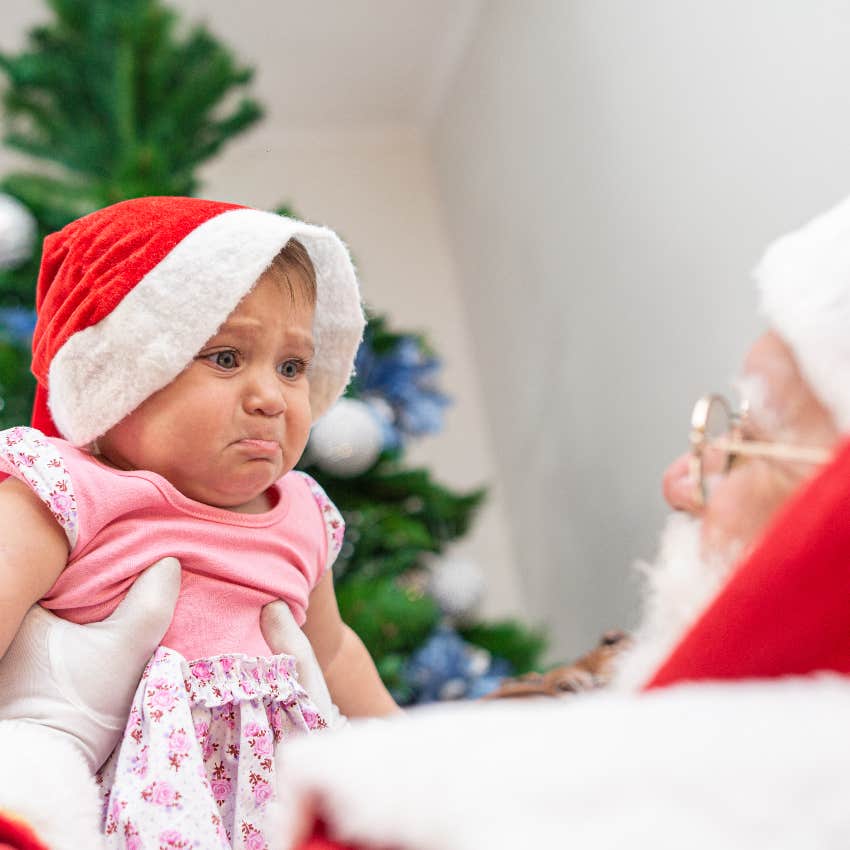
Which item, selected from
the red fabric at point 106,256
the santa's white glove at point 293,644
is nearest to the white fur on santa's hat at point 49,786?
the santa's white glove at point 293,644

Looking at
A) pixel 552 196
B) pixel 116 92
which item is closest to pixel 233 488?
pixel 116 92

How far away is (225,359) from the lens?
23.4 inches

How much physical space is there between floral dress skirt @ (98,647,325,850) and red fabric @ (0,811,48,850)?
12 cm

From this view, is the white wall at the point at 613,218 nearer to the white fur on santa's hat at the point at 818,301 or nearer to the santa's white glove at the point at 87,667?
the white fur on santa's hat at the point at 818,301

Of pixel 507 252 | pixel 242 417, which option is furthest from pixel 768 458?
pixel 507 252

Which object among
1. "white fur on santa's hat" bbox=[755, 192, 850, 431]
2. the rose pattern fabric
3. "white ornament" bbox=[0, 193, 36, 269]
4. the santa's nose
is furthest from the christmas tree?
"white fur on santa's hat" bbox=[755, 192, 850, 431]

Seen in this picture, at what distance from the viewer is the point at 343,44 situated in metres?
1.78

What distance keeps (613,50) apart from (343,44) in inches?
28.5

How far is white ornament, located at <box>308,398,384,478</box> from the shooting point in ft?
3.70

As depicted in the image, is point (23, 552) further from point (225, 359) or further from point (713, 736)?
point (713, 736)

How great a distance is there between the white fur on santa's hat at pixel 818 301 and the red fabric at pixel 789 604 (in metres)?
0.06

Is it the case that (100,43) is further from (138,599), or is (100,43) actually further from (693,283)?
(138,599)

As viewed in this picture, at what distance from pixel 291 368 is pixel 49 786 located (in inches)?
11.7

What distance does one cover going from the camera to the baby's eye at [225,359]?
589 mm
